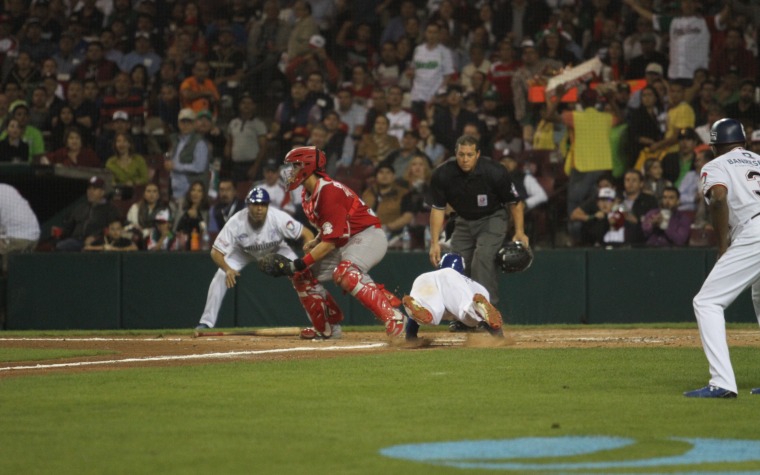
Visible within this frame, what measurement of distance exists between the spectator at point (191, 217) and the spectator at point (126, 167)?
1539 millimetres

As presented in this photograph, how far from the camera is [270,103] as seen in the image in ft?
67.0

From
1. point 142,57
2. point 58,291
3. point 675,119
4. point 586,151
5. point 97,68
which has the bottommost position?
point 58,291

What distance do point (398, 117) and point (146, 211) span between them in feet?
13.1

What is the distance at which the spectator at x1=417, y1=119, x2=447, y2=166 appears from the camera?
17.5 m

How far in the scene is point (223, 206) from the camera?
1745 cm

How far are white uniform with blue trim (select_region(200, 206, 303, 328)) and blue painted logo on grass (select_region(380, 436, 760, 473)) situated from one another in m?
8.18

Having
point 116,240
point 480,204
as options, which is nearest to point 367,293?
point 480,204

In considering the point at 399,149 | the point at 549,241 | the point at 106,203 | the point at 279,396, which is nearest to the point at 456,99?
Result: the point at 399,149

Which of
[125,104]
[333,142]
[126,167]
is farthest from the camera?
[125,104]

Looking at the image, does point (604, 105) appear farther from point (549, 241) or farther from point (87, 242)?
point (87, 242)

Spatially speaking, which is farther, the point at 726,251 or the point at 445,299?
the point at 445,299

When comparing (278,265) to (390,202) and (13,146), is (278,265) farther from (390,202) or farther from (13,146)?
(13,146)

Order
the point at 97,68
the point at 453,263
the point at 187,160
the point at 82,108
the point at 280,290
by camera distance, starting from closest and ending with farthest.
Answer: the point at 453,263 → the point at 280,290 → the point at 187,160 → the point at 82,108 → the point at 97,68

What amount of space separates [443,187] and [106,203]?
23.2 feet
